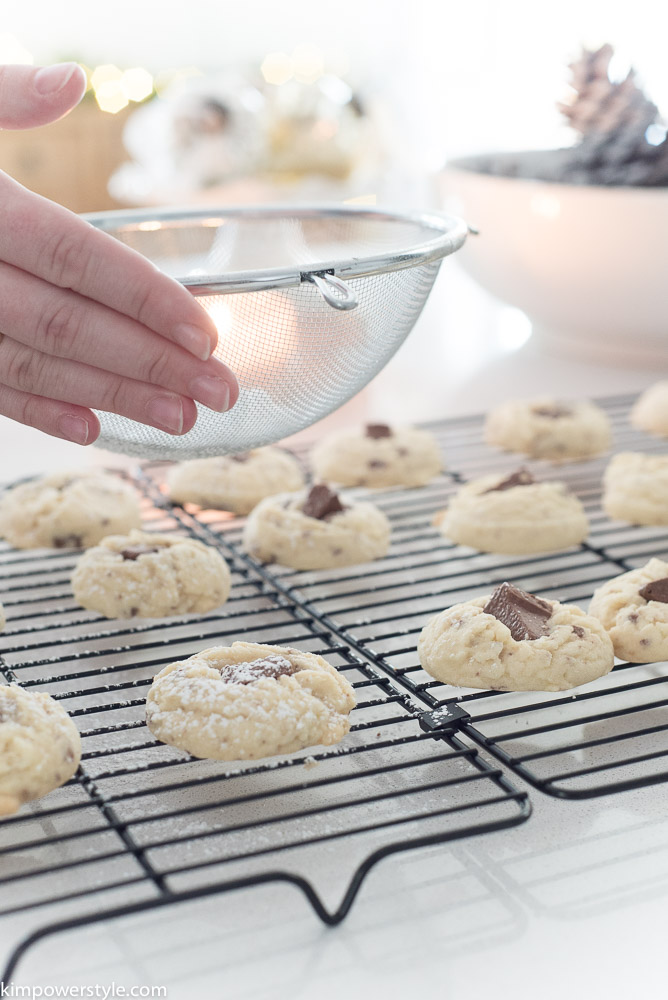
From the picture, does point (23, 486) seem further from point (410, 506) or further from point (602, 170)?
point (602, 170)

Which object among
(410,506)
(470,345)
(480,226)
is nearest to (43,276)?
(410,506)

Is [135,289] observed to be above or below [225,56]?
below

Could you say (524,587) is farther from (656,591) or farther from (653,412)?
(653,412)

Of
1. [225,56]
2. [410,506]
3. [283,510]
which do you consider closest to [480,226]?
[410,506]

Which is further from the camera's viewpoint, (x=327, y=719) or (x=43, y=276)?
(x=327, y=719)

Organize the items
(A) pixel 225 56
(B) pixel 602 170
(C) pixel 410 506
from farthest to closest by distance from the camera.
Answer: (A) pixel 225 56
(B) pixel 602 170
(C) pixel 410 506

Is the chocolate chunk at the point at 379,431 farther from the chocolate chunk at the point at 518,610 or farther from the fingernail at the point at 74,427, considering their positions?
the fingernail at the point at 74,427

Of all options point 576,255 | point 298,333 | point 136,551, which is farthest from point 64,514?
point 576,255

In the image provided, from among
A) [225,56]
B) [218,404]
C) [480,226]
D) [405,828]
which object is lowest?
[405,828]

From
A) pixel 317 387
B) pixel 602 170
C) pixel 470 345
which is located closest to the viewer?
pixel 317 387
